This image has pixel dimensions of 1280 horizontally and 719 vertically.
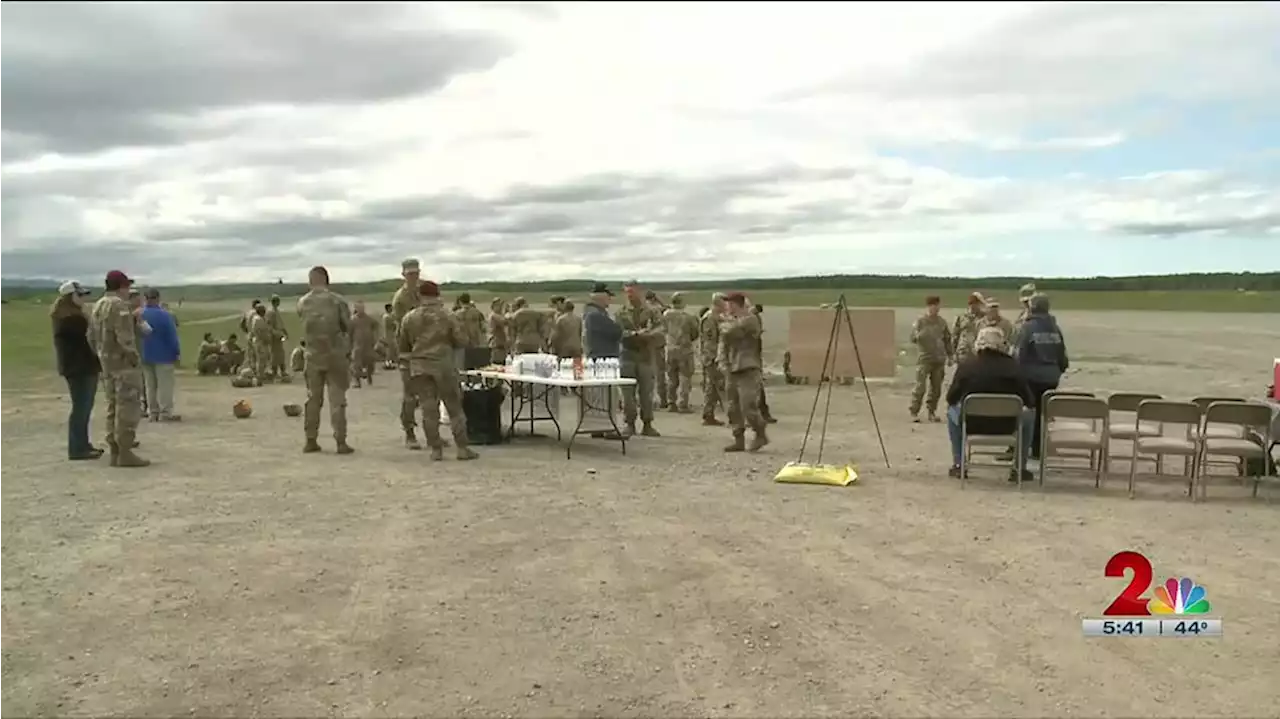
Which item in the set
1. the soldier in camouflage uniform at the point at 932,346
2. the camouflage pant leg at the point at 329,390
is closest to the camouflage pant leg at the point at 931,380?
the soldier in camouflage uniform at the point at 932,346

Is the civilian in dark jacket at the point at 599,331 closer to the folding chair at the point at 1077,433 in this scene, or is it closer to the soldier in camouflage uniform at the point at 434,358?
the soldier in camouflage uniform at the point at 434,358

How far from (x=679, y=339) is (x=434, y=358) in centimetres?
542

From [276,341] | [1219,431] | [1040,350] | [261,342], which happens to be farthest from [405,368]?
[276,341]

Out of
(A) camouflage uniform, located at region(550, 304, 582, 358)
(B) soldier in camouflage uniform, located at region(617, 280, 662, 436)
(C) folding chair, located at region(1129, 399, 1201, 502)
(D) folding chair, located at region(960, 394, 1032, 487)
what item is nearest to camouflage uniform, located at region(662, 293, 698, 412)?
(A) camouflage uniform, located at region(550, 304, 582, 358)

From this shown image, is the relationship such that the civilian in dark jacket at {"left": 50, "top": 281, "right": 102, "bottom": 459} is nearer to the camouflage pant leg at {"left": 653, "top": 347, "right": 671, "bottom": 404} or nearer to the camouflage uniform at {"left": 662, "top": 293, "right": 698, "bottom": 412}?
the camouflage uniform at {"left": 662, "top": 293, "right": 698, "bottom": 412}

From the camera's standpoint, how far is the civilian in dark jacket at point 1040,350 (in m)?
10.4

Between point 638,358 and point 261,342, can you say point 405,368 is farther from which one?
point 261,342

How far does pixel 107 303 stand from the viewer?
33.6ft

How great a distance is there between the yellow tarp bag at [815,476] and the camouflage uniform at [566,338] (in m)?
5.43

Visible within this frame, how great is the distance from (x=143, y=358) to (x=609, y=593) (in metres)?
10.6

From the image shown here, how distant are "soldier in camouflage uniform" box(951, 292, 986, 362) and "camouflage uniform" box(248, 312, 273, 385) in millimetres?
13600

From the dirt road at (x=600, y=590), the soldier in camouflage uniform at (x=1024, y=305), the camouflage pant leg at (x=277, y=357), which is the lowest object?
the dirt road at (x=600, y=590)

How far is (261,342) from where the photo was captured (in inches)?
827

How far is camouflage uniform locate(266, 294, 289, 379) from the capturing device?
69.8 feet
